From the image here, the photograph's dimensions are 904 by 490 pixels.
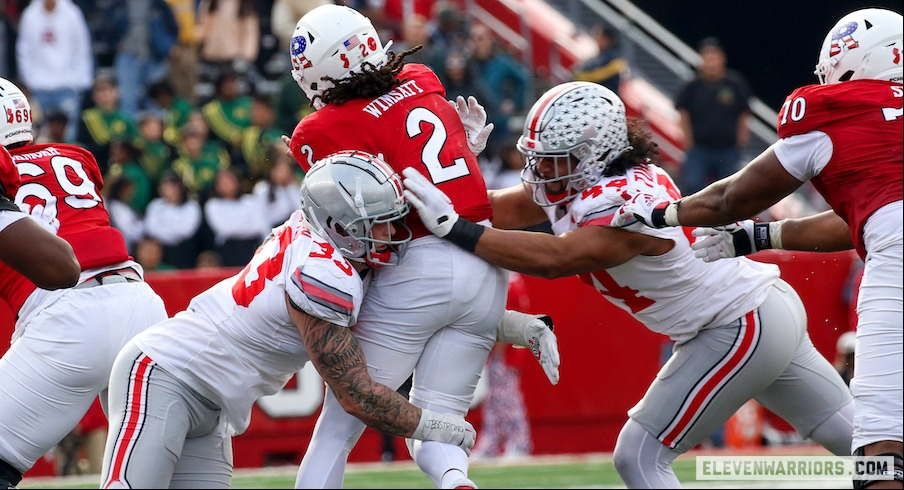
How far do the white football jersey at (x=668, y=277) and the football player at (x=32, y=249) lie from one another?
6.12 ft

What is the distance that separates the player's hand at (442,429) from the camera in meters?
4.58

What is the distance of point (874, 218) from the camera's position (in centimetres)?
451

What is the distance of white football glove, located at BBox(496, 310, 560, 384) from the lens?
4.85 metres

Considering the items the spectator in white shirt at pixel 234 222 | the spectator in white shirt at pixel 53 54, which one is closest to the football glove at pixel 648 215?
the spectator in white shirt at pixel 234 222

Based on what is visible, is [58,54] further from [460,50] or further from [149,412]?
[149,412]

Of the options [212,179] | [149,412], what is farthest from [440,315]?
[212,179]

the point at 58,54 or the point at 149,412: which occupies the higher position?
the point at 149,412

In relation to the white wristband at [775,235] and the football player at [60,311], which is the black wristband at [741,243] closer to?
the white wristband at [775,235]

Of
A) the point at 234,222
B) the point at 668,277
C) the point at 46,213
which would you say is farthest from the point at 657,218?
the point at 234,222

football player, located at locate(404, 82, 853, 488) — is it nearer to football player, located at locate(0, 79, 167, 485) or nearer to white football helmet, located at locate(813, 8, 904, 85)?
white football helmet, located at locate(813, 8, 904, 85)

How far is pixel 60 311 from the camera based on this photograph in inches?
208

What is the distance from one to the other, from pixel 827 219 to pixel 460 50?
23.4 ft

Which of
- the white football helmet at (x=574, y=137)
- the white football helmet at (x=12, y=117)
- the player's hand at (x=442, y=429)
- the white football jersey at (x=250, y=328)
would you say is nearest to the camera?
the white football jersey at (x=250, y=328)

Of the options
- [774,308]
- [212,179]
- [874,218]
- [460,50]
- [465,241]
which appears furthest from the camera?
[460,50]
